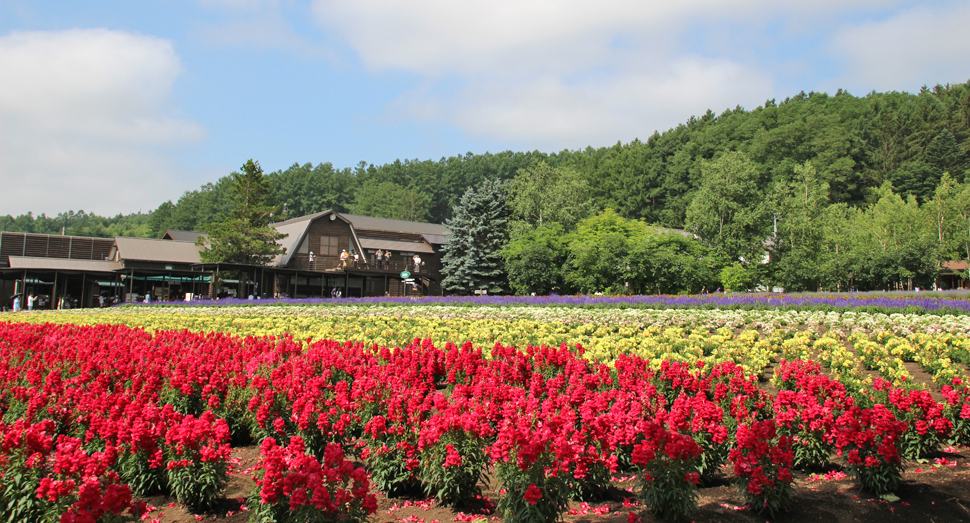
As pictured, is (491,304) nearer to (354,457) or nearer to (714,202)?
(354,457)

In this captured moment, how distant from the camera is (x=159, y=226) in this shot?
4176 inches

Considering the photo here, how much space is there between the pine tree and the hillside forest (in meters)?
1.13

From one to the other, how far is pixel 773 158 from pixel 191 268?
62.5m

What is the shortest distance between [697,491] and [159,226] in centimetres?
11614

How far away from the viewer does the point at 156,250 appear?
47906 millimetres

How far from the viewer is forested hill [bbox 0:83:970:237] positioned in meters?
68.5

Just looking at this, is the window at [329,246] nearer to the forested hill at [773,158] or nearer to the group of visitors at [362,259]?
the group of visitors at [362,259]

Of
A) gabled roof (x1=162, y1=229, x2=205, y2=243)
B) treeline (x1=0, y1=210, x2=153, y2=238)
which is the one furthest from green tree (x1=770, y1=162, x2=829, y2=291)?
treeline (x1=0, y1=210, x2=153, y2=238)

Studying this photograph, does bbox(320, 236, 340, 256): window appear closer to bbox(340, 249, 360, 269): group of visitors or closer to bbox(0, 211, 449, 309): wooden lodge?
bbox(0, 211, 449, 309): wooden lodge

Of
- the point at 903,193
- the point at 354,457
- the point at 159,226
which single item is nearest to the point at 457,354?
the point at 354,457

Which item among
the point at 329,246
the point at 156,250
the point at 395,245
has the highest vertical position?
the point at 395,245

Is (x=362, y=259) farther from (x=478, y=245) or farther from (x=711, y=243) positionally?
(x=711, y=243)

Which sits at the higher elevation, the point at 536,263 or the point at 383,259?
the point at 383,259

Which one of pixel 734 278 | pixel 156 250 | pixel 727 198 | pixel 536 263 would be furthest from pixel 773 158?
pixel 156 250
